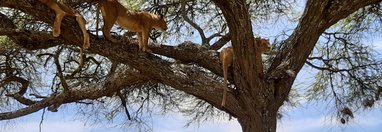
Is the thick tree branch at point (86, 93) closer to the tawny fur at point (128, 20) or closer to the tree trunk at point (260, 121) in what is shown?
the tawny fur at point (128, 20)

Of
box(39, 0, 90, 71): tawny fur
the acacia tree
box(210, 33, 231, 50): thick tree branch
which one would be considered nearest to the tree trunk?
the acacia tree

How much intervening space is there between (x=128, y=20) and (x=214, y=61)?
2.91 ft

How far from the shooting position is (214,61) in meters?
5.46

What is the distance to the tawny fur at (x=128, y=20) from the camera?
16.2 ft

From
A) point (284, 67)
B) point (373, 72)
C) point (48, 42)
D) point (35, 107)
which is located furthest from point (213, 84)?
point (373, 72)

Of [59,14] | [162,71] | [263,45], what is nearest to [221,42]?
[263,45]

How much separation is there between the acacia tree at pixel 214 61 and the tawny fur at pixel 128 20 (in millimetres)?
98

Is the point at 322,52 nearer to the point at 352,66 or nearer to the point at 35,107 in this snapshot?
the point at 352,66

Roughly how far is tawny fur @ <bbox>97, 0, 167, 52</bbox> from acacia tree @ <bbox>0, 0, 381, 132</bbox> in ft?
0.32

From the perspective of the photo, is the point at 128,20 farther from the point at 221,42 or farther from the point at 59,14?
the point at 221,42

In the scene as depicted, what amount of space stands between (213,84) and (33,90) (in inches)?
100

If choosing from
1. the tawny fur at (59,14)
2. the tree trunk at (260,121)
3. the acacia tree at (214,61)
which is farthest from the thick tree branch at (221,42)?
the tawny fur at (59,14)

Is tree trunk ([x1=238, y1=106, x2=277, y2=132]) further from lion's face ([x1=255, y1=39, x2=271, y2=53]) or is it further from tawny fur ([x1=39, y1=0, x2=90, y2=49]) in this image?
tawny fur ([x1=39, y1=0, x2=90, y2=49])

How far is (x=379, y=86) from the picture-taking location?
263 inches
